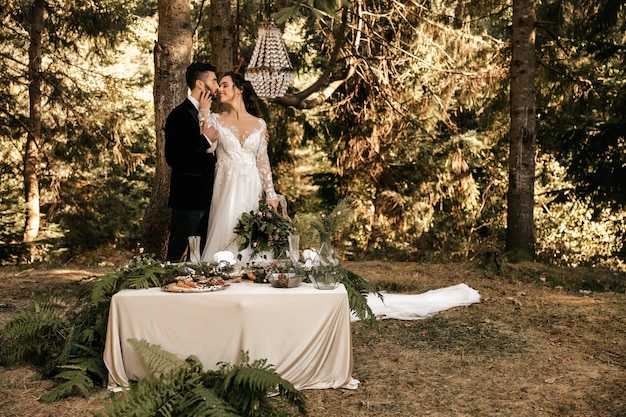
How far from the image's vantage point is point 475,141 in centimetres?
1522

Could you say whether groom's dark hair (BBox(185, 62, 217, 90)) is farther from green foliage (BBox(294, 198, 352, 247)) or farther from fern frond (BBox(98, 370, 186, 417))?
fern frond (BBox(98, 370, 186, 417))

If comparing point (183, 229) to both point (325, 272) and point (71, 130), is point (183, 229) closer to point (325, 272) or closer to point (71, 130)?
point (325, 272)

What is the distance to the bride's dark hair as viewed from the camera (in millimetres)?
5855

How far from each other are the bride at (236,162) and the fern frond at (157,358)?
6.29 feet

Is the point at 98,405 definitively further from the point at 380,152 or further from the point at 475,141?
the point at 475,141

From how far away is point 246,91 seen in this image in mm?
5980

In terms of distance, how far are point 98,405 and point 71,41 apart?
12185 millimetres

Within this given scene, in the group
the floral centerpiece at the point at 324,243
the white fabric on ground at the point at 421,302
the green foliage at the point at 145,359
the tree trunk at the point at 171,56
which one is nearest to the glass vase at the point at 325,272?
the floral centerpiece at the point at 324,243

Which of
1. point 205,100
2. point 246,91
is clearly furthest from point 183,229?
point 246,91

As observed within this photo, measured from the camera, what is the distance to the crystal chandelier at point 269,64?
6.82 metres

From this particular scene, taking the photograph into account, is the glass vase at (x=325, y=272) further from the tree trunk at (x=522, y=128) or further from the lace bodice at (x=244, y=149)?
the tree trunk at (x=522, y=128)

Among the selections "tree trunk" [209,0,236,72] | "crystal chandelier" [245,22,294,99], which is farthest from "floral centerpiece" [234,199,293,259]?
"tree trunk" [209,0,236,72]

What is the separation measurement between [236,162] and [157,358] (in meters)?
2.41

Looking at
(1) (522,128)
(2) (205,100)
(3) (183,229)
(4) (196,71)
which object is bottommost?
(3) (183,229)
